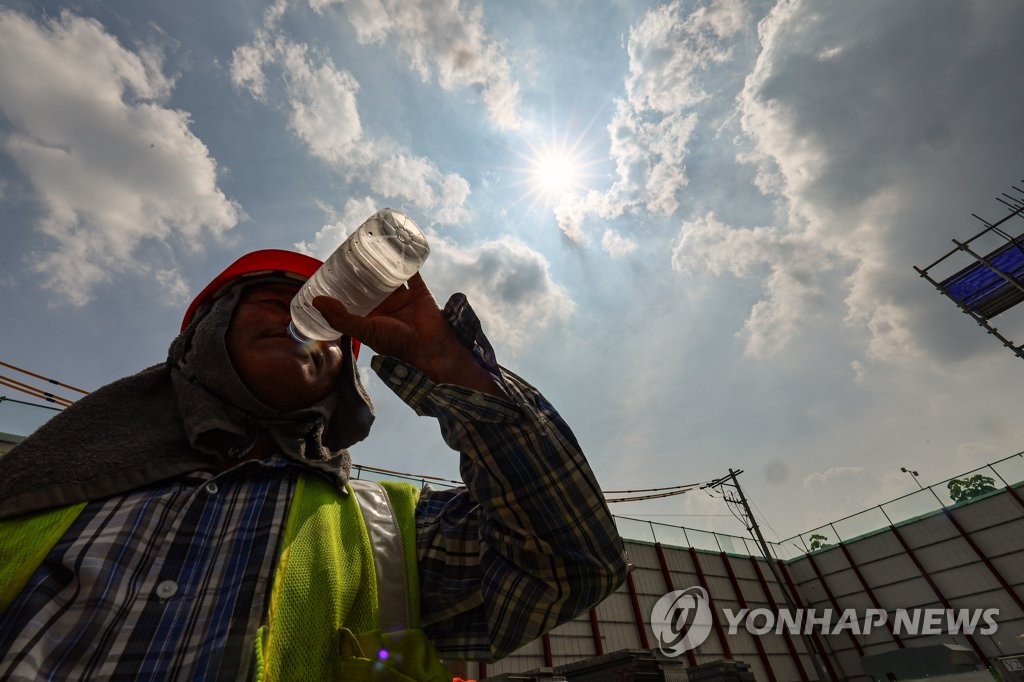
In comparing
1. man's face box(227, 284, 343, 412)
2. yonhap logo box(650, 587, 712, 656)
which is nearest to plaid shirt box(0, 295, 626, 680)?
man's face box(227, 284, 343, 412)

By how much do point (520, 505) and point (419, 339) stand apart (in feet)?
1.92

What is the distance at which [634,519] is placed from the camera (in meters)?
18.5

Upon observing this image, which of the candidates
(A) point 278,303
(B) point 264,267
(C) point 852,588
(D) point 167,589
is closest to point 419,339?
(D) point 167,589

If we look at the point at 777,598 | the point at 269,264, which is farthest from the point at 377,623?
the point at 777,598

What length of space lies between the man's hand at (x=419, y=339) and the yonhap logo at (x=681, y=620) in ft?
61.0

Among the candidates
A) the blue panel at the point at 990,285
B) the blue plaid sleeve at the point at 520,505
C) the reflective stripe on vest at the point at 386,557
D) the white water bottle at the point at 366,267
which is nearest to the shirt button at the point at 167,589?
the reflective stripe on vest at the point at 386,557

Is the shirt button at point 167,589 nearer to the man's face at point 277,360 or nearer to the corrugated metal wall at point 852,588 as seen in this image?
the man's face at point 277,360

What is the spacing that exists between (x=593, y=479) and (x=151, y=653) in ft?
3.85

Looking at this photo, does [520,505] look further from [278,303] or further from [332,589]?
[278,303]

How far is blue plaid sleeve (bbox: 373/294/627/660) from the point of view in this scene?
1.37 m

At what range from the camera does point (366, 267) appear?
6.91 feet

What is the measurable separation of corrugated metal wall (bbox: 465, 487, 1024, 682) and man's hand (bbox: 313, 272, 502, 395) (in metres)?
15.6

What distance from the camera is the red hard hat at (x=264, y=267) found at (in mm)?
2270

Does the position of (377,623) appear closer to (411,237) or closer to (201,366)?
(201,366)
